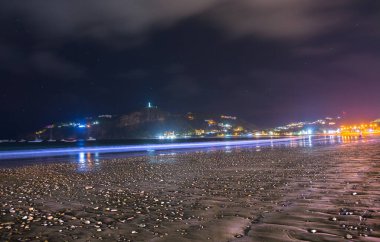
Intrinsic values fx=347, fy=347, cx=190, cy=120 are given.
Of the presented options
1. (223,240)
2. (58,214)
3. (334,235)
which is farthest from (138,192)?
(334,235)

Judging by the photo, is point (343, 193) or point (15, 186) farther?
point (15, 186)

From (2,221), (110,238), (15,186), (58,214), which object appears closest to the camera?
(110,238)

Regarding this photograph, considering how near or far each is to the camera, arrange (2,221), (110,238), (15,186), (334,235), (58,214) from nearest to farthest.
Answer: (334,235)
(110,238)
(2,221)
(58,214)
(15,186)

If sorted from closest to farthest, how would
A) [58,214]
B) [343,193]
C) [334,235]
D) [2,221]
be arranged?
[334,235] < [2,221] < [58,214] < [343,193]

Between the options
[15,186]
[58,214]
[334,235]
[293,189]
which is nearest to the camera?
[334,235]

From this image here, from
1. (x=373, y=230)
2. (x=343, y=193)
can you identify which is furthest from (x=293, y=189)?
(x=373, y=230)

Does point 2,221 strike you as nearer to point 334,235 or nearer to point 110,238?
point 110,238

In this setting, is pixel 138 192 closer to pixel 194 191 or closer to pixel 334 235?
pixel 194 191

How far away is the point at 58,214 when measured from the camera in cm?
962

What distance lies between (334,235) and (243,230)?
177 cm

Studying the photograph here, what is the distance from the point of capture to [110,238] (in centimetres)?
704

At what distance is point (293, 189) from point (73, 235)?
8111 mm

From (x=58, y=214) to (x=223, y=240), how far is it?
524 centimetres

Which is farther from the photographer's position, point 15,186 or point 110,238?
point 15,186
